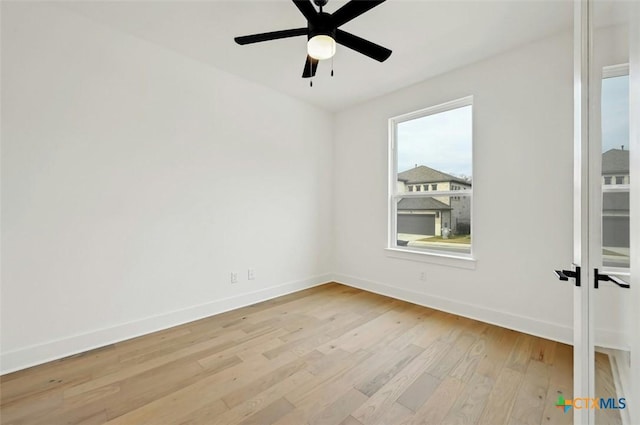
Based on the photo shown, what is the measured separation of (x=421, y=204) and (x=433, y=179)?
36 centimetres

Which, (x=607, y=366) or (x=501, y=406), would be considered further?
(x=501, y=406)

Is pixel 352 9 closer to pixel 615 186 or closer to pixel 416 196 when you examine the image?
pixel 615 186

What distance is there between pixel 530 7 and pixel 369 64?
137 centimetres

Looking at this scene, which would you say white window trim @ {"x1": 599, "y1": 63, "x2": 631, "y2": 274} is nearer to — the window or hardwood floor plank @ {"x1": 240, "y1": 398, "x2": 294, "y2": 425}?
hardwood floor plank @ {"x1": 240, "y1": 398, "x2": 294, "y2": 425}

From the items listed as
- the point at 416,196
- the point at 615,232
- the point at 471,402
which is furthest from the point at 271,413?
the point at 416,196

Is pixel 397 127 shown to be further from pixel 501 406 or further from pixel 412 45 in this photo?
pixel 501 406

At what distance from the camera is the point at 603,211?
1.15 metres

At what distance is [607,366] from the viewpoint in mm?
1113

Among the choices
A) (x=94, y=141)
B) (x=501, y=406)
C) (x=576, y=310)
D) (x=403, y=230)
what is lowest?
(x=501, y=406)

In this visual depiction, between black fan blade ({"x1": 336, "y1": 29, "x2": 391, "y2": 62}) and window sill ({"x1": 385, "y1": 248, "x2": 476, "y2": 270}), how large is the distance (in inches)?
87.8

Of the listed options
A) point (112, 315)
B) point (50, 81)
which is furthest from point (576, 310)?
point (50, 81)

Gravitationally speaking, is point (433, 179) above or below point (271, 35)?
below

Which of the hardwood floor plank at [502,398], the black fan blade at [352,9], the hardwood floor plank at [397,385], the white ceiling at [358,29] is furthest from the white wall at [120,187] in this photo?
the hardwood floor plank at [502,398]

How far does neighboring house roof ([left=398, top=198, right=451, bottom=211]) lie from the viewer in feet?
10.8
